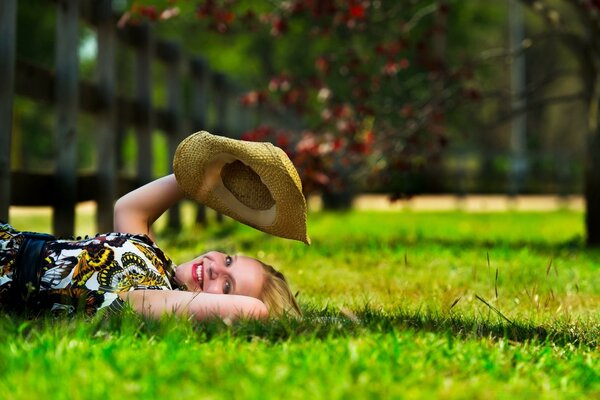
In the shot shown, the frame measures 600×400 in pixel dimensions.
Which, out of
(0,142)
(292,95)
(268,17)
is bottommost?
(0,142)

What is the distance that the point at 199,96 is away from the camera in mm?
12359

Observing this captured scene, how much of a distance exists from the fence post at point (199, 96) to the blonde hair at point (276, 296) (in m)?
8.10

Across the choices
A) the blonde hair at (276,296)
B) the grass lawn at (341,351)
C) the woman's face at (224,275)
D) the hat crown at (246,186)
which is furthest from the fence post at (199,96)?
the blonde hair at (276,296)

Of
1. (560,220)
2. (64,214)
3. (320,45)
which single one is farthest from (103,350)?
(320,45)

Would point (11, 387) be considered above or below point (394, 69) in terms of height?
below

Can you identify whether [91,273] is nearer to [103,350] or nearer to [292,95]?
[103,350]

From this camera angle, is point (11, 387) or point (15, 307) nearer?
Answer: point (11, 387)

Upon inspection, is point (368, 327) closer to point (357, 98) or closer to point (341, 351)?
point (341, 351)

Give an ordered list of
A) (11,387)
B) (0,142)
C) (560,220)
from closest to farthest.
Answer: (11,387), (0,142), (560,220)

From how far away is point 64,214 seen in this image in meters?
6.96

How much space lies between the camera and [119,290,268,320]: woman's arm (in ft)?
11.7

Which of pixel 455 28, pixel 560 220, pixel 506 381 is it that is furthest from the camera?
pixel 455 28

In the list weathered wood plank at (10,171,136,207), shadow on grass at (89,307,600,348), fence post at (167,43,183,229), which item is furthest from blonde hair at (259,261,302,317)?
fence post at (167,43,183,229)

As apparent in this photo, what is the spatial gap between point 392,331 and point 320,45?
19.9 m
